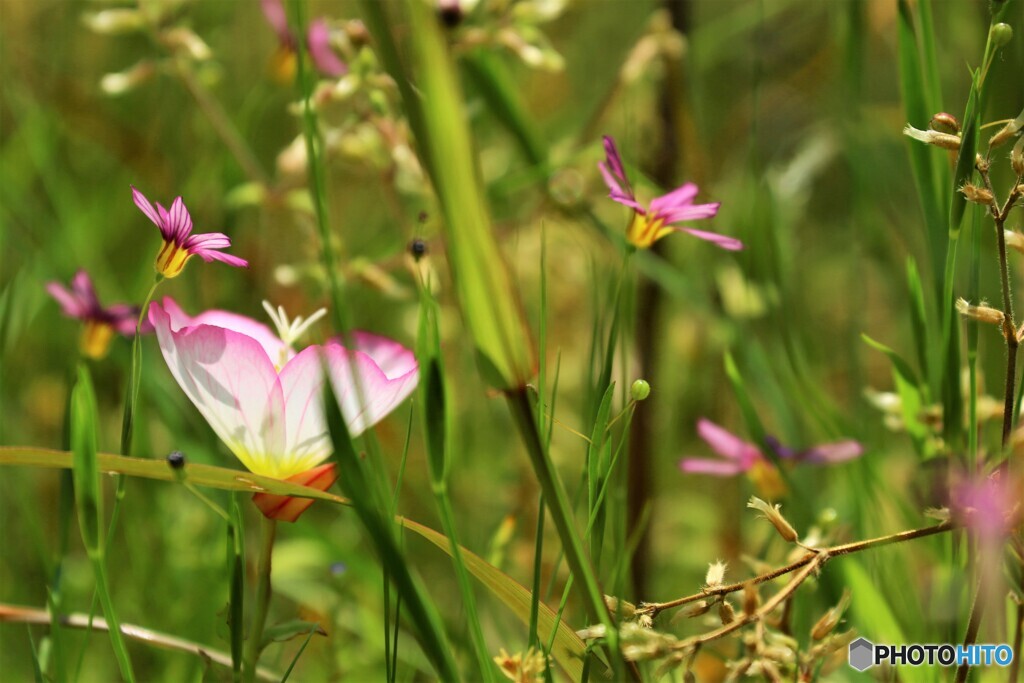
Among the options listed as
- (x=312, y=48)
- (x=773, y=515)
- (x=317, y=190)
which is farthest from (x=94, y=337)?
(x=773, y=515)

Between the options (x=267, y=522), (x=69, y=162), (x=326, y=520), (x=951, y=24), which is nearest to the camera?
(x=267, y=522)

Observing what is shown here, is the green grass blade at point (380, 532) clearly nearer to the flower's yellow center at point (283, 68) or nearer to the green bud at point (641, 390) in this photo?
the green bud at point (641, 390)

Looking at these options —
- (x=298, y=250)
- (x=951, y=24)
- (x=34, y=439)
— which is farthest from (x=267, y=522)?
(x=298, y=250)

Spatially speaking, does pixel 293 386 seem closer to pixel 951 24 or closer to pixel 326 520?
pixel 326 520

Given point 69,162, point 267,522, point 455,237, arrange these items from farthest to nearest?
point 69,162 → point 267,522 → point 455,237

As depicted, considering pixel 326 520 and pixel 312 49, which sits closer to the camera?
pixel 312 49

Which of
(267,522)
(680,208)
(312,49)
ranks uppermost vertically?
(312,49)

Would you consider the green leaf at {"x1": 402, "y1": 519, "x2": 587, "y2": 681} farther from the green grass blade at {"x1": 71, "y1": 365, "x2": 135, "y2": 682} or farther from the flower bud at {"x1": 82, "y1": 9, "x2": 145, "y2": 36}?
the flower bud at {"x1": 82, "y1": 9, "x2": 145, "y2": 36}
